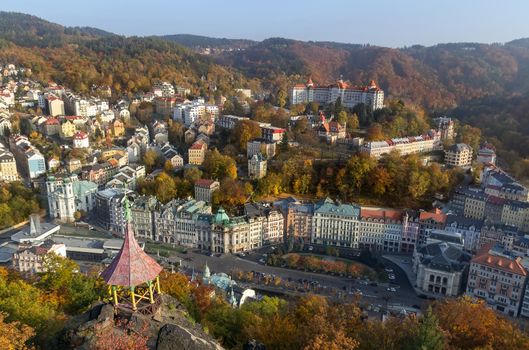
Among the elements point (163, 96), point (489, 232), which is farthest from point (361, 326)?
point (163, 96)

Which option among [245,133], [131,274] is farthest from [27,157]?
[131,274]

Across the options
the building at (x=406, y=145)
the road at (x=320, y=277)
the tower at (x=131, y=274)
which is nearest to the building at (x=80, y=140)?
the road at (x=320, y=277)

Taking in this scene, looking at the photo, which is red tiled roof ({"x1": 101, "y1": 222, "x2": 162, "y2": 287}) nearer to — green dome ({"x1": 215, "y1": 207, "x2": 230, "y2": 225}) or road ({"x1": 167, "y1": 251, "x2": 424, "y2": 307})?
road ({"x1": 167, "y1": 251, "x2": 424, "y2": 307})

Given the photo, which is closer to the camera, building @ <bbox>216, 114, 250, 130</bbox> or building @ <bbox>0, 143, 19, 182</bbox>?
building @ <bbox>0, 143, 19, 182</bbox>

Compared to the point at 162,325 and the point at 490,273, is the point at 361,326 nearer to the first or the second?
the point at 162,325

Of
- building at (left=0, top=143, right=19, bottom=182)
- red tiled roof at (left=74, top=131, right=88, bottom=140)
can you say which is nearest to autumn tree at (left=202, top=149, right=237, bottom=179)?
red tiled roof at (left=74, top=131, right=88, bottom=140)

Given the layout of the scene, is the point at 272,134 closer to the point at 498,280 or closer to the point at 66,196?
the point at 66,196
